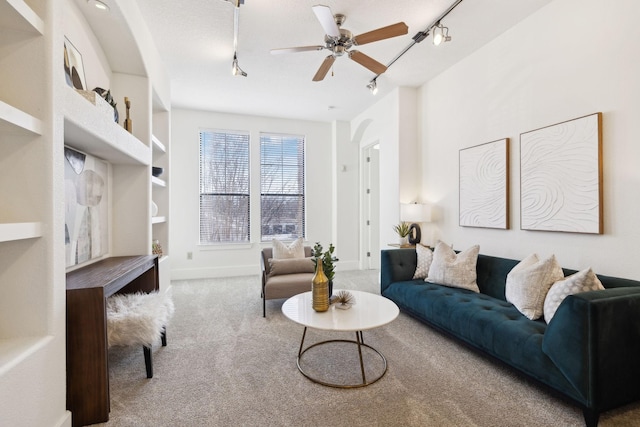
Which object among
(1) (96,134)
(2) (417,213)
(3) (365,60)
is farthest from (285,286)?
(3) (365,60)

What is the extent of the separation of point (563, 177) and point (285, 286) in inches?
112

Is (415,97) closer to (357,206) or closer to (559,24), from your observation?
(559,24)

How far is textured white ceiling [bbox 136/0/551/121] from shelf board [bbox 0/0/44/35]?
1482mm

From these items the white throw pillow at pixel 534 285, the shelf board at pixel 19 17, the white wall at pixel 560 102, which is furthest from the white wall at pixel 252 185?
the shelf board at pixel 19 17

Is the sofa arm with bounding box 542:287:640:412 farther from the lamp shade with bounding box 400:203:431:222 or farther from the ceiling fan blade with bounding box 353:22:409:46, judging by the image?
the lamp shade with bounding box 400:203:431:222

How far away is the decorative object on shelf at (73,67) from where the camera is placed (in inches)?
79.1

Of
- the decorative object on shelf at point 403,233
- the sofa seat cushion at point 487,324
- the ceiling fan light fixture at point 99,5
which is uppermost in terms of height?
the ceiling fan light fixture at point 99,5

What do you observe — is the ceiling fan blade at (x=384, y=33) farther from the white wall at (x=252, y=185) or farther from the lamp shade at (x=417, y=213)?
the white wall at (x=252, y=185)

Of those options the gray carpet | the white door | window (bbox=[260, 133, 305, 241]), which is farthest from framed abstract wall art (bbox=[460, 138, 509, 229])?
window (bbox=[260, 133, 305, 241])

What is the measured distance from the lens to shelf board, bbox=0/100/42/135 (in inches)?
46.1

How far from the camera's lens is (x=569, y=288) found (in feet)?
6.23

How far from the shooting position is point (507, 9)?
262 centimetres

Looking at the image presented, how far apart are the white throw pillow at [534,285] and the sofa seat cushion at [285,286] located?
6.67 ft

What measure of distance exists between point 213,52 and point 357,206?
12.2ft
